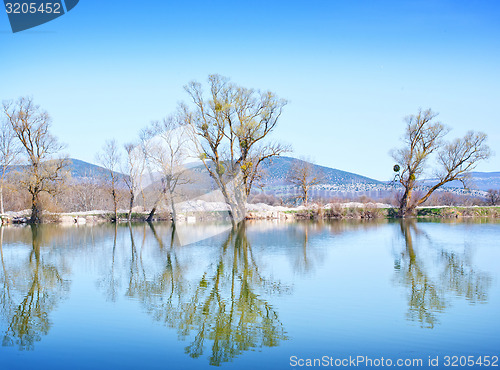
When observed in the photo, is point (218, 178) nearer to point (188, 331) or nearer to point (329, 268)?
point (329, 268)

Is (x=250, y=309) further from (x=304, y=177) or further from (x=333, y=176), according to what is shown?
(x=333, y=176)

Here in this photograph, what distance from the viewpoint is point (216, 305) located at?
24.5 feet

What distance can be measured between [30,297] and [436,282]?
7.62 meters

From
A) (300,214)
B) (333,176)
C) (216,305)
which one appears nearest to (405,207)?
(300,214)

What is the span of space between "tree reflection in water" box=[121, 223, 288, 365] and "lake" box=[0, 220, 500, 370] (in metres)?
0.02

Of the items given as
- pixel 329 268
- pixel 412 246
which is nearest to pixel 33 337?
pixel 329 268

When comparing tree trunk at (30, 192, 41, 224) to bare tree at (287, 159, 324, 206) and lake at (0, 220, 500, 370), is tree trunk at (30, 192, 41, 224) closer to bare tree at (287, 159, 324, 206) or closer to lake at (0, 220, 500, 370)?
lake at (0, 220, 500, 370)

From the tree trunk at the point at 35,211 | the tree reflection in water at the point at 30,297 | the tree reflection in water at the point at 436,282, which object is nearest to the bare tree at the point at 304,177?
the tree trunk at the point at 35,211

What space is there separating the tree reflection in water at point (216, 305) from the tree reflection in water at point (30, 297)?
1.48 meters

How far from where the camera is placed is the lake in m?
5.25

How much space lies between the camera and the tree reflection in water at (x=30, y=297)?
612cm

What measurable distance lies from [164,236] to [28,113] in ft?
53.5

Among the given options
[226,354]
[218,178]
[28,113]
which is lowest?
[226,354]

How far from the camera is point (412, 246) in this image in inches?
583
